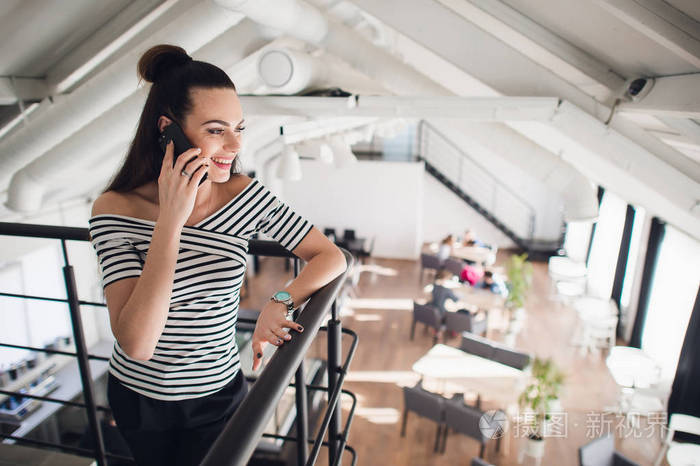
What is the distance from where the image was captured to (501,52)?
2.78 meters

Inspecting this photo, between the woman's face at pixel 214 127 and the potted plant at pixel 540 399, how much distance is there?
457 centimetres

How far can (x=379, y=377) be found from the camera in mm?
6430

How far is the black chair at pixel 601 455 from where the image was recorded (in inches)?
165

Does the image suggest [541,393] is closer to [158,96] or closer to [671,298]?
[671,298]

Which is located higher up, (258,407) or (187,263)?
(187,263)

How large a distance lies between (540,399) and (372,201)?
24.3 ft

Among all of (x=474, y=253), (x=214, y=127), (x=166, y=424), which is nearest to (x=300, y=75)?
(x=214, y=127)

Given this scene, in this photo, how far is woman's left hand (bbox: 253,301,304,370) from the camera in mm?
884

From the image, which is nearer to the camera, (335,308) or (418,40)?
(335,308)

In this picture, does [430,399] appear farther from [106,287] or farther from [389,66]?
[106,287]

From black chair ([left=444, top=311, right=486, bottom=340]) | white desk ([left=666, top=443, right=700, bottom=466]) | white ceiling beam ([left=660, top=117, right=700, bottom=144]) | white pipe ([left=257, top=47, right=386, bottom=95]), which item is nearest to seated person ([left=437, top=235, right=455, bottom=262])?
black chair ([left=444, top=311, right=486, bottom=340])

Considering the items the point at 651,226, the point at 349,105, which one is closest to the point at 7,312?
the point at 349,105

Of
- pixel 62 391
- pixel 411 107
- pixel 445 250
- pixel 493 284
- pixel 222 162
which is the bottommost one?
pixel 62 391

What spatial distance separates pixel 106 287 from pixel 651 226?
7820 millimetres
